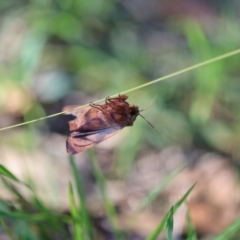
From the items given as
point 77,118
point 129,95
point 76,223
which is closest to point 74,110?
point 77,118

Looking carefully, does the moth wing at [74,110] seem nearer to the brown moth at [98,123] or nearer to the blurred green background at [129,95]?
the brown moth at [98,123]

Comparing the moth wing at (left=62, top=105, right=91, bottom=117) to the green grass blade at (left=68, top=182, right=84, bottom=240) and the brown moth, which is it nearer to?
the brown moth

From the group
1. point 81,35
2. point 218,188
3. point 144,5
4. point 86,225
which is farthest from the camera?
point 144,5

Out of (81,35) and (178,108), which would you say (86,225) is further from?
(81,35)

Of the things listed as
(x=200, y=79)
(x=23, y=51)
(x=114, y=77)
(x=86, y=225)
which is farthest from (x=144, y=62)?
(x=86, y=225)

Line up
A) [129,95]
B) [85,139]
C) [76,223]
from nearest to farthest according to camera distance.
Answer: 1. [85,139]
2. [76,223]
3. [129,95]

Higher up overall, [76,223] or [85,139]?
[85,139]

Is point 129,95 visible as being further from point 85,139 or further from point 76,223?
point 85,139
